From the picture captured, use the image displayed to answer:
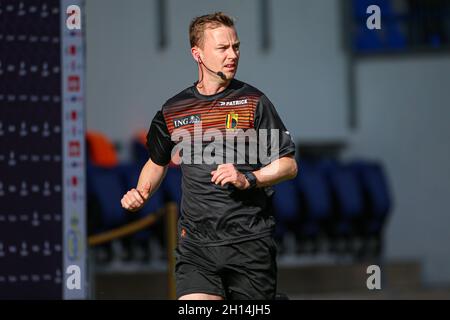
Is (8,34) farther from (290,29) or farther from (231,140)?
(290,29)

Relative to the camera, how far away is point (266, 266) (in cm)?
519

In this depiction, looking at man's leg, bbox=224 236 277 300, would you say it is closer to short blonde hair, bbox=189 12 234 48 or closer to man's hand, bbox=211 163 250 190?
man's hand, bbox=211 163 250 190

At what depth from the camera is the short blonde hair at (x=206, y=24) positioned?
516 cm

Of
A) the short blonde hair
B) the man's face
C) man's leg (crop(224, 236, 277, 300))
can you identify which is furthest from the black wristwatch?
the short blonde hair

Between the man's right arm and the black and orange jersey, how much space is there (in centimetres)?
19

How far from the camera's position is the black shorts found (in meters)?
5.14

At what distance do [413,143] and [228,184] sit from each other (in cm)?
1066

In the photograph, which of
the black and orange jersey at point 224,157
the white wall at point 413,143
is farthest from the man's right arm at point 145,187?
the white wall at point 413,143

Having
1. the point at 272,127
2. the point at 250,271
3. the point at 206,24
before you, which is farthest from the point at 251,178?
the point at 206,24

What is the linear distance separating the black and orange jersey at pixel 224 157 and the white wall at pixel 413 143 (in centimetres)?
1036

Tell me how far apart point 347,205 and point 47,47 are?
6.73 meters

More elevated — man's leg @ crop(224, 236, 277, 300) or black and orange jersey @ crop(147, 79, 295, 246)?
black and orange jersey @ crop(147, 79, 295, 246)

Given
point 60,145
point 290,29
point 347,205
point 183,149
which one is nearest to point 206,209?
point 183,149

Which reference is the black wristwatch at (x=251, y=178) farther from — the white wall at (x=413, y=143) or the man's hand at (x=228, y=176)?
the white wall at (x=413, y=143)
